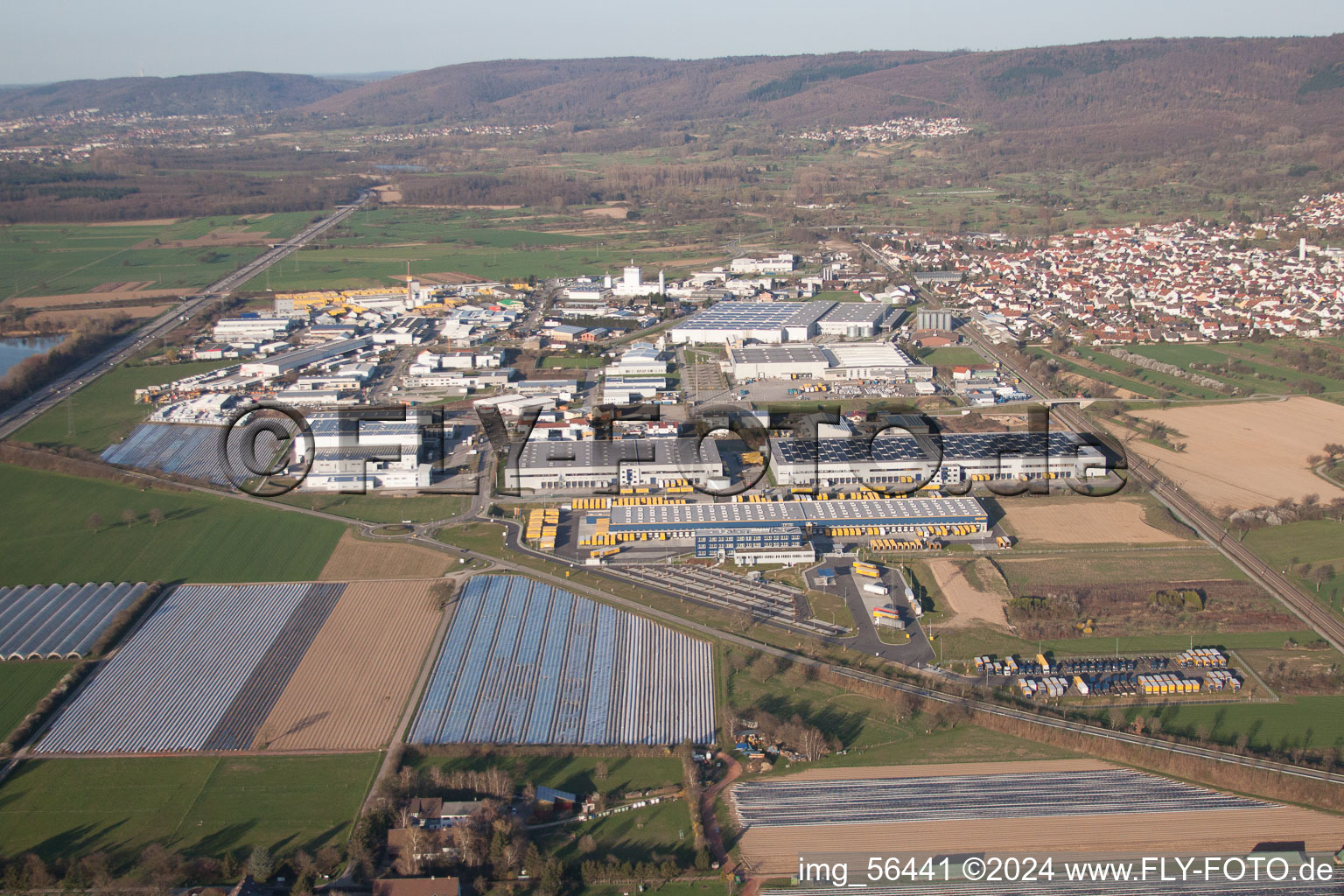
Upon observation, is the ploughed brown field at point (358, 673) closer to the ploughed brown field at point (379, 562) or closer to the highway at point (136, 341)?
the ploughed brown field at point (379, 562)

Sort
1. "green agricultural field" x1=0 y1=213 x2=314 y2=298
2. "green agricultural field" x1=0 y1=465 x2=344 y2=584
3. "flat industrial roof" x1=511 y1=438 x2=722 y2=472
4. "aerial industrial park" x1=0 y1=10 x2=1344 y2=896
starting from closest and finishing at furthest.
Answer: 1. "aerial industrial park" x1=0 y1=10 x2=1344 y2=896
2. "green agricultural field" x1=0 y1=465 x2=344 y2=584
3. "flat industrial roof" x1=511 y1=438 x2=722 y2=472
4. "green agricultural field" x1=0 y1=213 x2=314 y2=298

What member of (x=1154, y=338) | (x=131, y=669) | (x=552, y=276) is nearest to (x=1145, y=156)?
(x=1154, y=338)

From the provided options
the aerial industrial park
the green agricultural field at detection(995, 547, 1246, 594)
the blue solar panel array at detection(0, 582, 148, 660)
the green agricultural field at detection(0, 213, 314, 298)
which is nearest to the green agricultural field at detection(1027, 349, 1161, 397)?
the aerial industrial park


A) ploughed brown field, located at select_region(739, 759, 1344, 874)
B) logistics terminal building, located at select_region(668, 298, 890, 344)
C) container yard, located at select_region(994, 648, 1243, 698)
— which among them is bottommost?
ploughed brown field, located at select_region(739, 759, 1344, 874)

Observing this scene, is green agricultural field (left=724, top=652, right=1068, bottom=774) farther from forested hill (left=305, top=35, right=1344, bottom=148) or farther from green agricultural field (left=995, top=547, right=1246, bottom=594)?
forested hill (left=305, top=35, right=1344, bottom=148)

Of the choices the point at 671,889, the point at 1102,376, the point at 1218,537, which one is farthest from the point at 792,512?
the point at 1102,376

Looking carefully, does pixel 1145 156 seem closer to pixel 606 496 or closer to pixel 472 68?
pixel 606 496

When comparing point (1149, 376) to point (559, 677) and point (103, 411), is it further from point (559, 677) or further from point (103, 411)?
point (103, 411)
